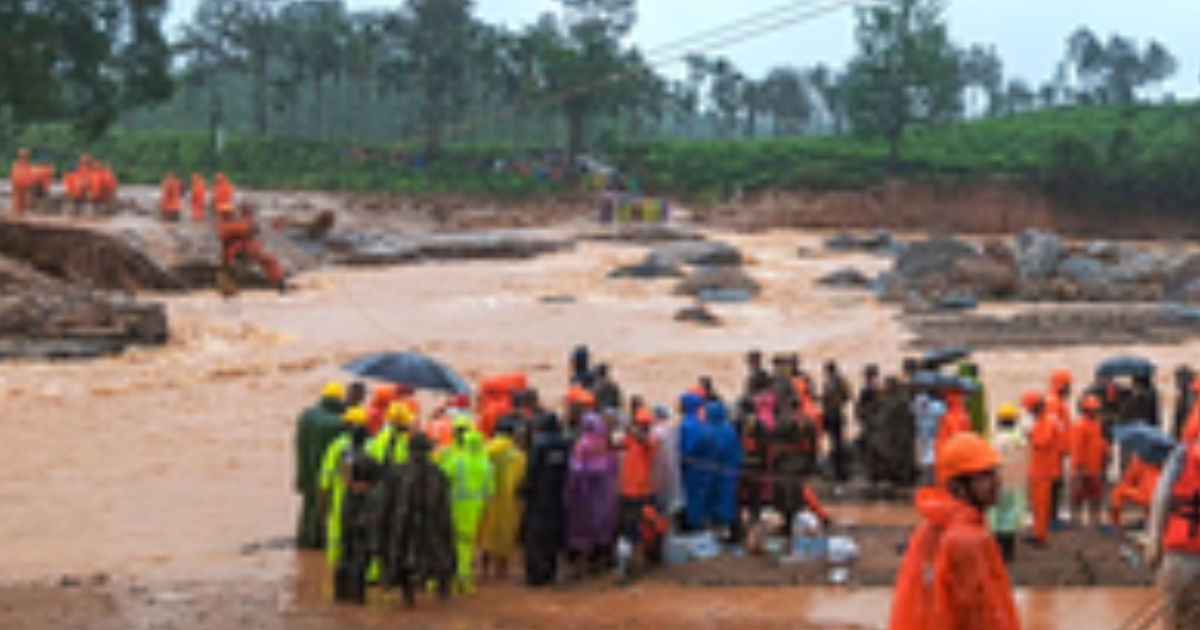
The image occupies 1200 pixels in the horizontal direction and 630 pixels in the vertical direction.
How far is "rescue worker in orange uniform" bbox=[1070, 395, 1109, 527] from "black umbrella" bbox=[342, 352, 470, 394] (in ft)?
16.9

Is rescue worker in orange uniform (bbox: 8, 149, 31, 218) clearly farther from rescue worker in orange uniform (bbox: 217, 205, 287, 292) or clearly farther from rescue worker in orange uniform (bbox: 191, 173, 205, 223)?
rescue worker in orange uniform (bbox: 217, 205, 287, 292)

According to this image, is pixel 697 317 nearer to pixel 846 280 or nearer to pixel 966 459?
pixel 846 280

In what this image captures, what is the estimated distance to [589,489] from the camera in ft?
31.3

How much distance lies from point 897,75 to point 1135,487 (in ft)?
182

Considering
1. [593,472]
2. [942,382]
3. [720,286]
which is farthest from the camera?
[720,286]

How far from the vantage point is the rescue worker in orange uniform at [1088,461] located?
10891 mm

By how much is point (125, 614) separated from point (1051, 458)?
6.72 m

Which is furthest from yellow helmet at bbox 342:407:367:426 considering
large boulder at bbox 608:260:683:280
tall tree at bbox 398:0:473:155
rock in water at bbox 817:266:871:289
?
tall tree at bbox 398:0:473:155

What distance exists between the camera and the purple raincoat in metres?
9.50

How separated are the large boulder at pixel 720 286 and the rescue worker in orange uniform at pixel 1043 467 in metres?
20.3

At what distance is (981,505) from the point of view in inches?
187

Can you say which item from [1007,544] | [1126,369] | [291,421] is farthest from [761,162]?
[1007,544]

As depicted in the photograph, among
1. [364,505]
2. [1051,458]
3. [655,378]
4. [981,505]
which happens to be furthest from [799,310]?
[981,505]

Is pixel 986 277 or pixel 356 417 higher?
pixel 356 417
